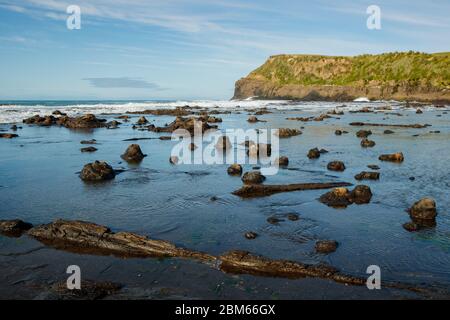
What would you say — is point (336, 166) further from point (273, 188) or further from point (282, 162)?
point (273, 188)

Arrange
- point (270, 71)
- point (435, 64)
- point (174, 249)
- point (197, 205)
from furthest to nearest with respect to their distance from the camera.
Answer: point (270, 71)
point (435, 64)
point (197, 205)
point (174, 249)

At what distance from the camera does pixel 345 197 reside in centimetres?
1514

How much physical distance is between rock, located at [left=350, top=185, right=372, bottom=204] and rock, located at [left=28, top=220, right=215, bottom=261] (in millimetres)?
7231

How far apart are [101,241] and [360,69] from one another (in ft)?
433

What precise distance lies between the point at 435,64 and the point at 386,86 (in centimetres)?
1398

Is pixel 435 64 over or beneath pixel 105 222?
over

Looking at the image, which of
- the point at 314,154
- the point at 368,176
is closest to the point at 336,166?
the point at 368,176

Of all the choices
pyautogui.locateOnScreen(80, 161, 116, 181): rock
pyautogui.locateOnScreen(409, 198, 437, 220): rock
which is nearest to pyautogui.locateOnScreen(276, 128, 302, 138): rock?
pyautogui.locateOnScreen(80, 161, 116, 181): rock

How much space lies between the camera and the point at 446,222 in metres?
12.8

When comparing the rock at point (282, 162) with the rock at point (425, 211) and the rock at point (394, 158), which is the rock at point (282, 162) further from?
the rock at point (425, 211)

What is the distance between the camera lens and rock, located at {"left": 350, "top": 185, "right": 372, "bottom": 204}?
15.1 m

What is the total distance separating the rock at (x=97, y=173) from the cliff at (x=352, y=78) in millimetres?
92077
